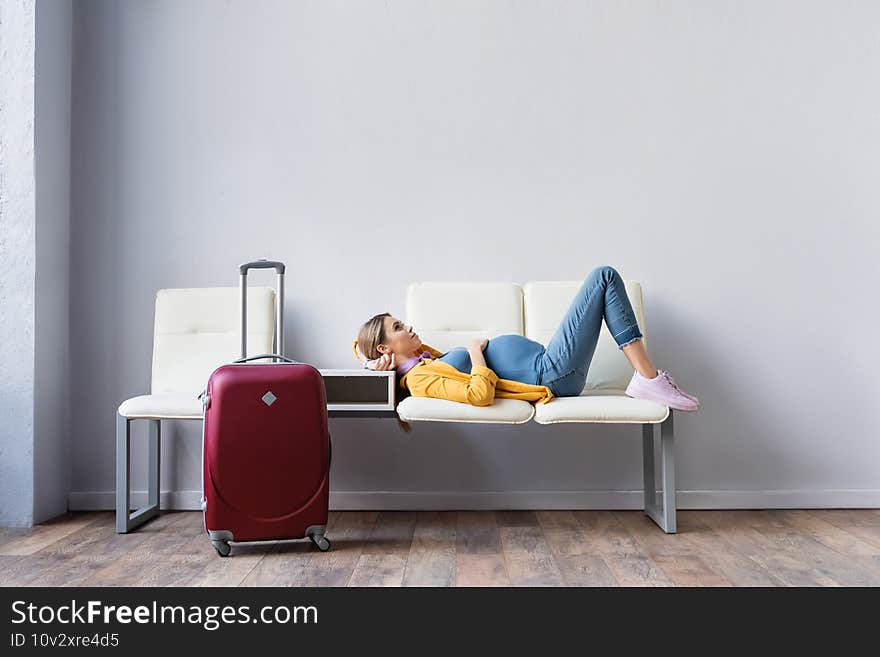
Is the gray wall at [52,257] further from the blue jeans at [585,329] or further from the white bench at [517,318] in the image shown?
the blue jeans at [585,329]

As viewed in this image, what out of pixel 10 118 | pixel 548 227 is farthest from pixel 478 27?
pixel 10 118

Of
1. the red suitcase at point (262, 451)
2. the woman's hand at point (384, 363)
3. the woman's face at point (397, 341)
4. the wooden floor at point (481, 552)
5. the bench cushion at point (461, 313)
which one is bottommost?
the wooden floor at point (481, 552)

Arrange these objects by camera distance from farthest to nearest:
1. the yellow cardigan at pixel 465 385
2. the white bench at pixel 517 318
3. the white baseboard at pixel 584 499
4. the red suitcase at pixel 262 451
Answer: the white baseboard at pixel 584 499
the white bench at pixel 517 318
the yellow cardigan at pixel 465 385
the red suitcase at pixel 262 451

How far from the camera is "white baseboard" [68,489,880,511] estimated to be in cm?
320

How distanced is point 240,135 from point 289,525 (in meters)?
1.76

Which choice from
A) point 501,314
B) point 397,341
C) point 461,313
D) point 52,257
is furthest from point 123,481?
point 501,314

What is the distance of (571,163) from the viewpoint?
10.9 feet

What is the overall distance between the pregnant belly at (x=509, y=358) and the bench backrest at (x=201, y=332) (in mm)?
765

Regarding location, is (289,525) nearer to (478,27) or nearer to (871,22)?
(478,27)

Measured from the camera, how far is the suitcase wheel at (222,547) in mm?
2389

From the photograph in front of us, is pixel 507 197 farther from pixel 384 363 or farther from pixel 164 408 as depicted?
pixel 164 408

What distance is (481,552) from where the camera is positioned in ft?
8.09

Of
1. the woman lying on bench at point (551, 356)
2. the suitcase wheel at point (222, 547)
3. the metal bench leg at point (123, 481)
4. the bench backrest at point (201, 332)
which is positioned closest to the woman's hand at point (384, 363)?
the woman lying on bench at point (551, 356)

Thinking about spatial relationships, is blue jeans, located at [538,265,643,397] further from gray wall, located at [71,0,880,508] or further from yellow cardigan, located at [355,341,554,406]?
gray wall, located at [71,0,880,508]
